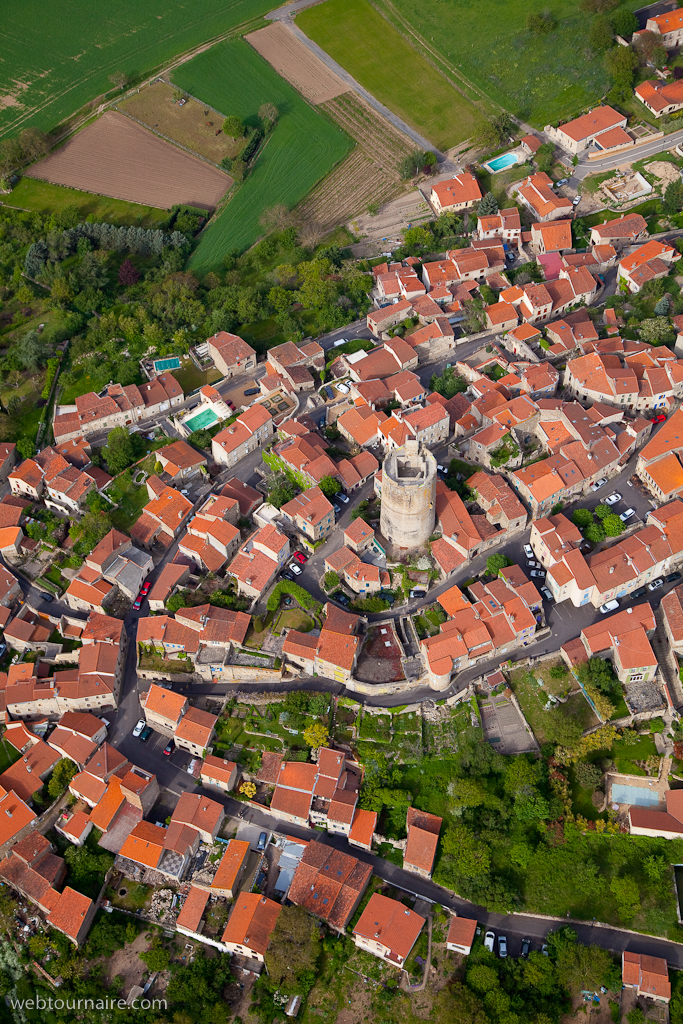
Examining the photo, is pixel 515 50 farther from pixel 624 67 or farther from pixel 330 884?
pixel 330 884

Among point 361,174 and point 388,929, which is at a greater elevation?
point 361,174

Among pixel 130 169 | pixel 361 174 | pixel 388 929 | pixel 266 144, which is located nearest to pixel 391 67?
pixel 266 144

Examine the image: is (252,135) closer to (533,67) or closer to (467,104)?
(467,104)

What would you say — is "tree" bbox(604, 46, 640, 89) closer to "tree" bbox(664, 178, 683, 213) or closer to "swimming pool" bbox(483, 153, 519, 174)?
"swimming pool" bbox(483, 153, 519, 174)

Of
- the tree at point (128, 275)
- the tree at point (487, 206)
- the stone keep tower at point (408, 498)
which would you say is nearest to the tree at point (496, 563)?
the stone keep tower at point (408, 498)

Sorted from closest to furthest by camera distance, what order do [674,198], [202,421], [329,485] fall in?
1. [329,485]
2. [202,421]
3. [674,198]

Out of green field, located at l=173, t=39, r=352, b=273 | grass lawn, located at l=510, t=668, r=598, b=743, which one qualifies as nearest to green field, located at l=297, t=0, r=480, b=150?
green field, located at l=173, t=39, r=352, b=273
